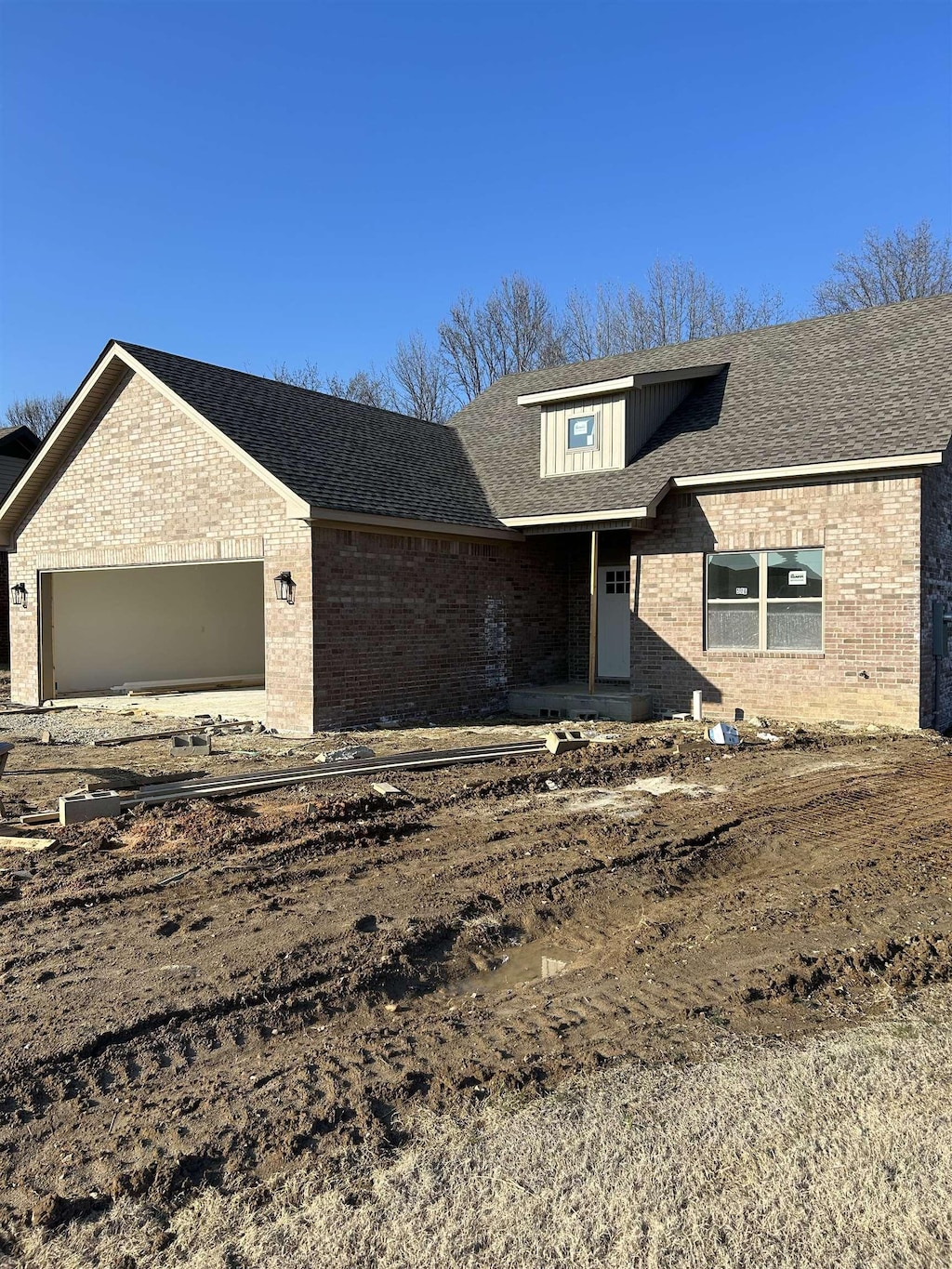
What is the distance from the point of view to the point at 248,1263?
289 cm

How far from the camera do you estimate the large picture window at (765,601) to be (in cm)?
1402

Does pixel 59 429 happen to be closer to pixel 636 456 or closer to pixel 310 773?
pixel 310 773

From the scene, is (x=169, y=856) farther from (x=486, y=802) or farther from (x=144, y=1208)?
(x=144, y=1208)

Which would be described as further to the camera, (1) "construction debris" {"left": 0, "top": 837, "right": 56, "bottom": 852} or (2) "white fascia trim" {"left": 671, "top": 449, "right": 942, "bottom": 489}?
(2) "white fascia trim" {"left": 671, "top": 449, "right": 942, "bottom": 489}

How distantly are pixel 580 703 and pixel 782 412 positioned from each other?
6019mm

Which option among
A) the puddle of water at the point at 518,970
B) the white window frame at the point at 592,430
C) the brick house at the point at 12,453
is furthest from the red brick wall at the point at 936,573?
the brick house at the point at 12,453

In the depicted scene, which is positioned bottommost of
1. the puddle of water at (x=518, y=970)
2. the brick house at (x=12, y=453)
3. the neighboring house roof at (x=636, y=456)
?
the puddle of water at (x=518, y=970)

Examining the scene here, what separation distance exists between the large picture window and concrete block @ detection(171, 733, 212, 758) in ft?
26.3

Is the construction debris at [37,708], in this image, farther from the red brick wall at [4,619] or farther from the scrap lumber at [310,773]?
the scrap lumber at [310,773]

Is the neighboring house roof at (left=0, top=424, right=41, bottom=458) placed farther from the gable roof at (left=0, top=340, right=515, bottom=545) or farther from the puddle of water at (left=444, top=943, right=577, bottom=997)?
the puddle of water at (left=444, top=943, right=577, bottom=997)

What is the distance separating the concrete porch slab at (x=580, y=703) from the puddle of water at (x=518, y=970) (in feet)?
31.1

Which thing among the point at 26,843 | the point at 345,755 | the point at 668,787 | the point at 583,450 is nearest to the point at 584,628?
the point at 583,450

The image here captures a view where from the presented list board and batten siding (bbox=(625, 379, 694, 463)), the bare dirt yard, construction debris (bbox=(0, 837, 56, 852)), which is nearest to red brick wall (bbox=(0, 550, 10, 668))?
the bare dirt yard

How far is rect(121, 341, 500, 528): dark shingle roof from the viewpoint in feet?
45.7
